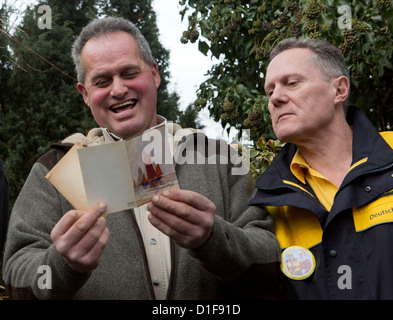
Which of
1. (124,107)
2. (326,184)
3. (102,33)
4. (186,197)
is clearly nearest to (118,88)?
(124,107)

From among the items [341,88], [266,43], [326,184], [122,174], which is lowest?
[122,174]

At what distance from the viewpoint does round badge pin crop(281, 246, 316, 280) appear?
6.44ft

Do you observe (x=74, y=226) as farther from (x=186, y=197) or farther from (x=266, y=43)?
(x=266, y=43)

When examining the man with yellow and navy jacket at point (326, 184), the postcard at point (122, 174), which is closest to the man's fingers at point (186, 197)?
the postcard at point (122, 174)

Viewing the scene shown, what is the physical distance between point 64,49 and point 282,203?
10012 millimetres

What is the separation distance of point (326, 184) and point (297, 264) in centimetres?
42

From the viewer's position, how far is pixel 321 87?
2350mm

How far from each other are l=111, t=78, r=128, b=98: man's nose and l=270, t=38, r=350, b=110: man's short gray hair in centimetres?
87

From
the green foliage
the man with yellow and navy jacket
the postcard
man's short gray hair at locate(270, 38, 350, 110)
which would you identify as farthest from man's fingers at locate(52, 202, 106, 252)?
the green foliage

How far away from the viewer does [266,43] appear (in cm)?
385

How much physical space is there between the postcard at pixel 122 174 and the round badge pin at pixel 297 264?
24.6 inches

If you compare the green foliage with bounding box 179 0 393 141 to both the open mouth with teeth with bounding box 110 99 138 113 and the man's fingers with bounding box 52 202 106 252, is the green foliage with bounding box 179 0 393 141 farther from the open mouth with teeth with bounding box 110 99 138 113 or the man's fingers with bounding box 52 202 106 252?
the man's fingers with bounding box 52 202 106 252

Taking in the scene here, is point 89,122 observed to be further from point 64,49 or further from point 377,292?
point 377,292

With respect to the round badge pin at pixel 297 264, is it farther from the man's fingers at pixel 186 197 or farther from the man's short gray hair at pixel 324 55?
the man's short gray hair at pixel 324 55
